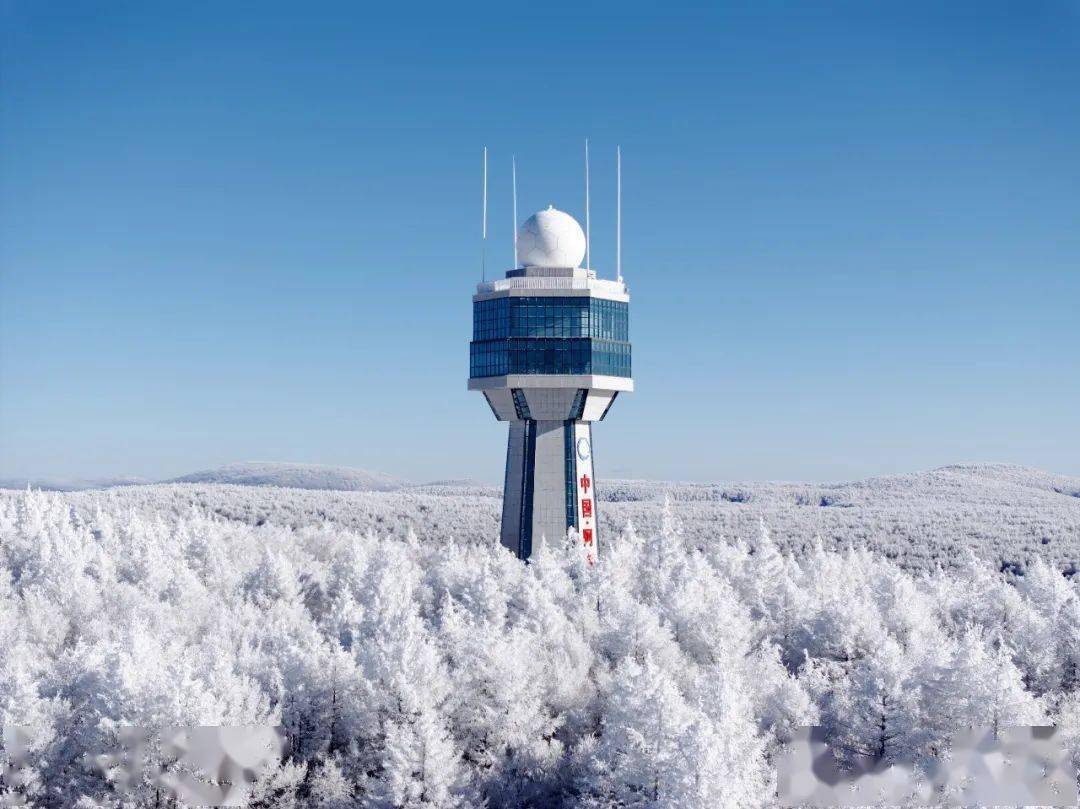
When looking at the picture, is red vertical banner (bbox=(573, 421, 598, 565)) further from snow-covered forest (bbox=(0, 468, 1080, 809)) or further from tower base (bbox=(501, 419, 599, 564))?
snow-covered forest (bbox=(0, 468, 1080, 809))

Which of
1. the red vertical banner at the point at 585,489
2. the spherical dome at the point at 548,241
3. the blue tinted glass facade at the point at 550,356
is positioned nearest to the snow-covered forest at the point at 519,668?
the red vertical banner at the point at 585,489

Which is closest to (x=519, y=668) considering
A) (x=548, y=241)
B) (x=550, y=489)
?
(x=550, y=489)

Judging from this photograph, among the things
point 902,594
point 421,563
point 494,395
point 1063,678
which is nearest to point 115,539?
point 421,563

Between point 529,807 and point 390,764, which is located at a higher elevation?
point 390,764

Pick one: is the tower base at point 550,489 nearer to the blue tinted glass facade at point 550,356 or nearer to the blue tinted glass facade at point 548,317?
the blue tinted glass facade at point 550,356

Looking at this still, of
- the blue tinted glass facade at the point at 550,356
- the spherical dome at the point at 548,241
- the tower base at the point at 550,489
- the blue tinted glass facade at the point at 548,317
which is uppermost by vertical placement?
the spherical dome at the point at 548,241

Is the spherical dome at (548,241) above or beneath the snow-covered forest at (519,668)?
above

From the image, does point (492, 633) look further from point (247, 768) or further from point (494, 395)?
point (494, 395)
